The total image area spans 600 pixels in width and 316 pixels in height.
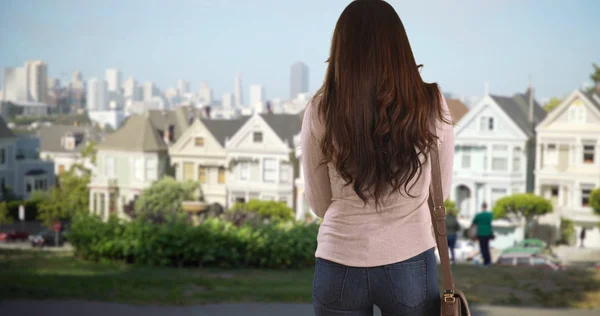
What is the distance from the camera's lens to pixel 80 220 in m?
9.57

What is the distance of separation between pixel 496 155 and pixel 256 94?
1104 cm

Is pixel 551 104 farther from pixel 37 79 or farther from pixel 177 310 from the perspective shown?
pixel 177 310

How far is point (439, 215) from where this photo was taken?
5.60ft

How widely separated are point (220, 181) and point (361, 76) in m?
26.8

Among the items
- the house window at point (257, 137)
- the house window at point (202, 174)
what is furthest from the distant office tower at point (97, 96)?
the house window at point (257, 137)

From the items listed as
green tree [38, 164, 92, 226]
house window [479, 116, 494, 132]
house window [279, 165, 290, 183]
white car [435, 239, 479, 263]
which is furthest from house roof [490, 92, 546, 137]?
green tree [38, 164, 92, 226]

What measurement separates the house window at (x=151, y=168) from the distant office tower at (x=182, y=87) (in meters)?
6.11

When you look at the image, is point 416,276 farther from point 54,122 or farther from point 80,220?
point 54,122

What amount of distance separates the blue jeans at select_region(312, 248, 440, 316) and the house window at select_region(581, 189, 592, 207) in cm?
2276

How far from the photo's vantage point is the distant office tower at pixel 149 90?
3675cm

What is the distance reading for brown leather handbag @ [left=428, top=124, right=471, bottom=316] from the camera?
5.49 feet

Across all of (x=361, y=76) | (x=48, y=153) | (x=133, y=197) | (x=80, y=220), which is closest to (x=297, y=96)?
(x=133, y=197)

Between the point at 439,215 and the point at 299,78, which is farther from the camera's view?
the point at 299,78

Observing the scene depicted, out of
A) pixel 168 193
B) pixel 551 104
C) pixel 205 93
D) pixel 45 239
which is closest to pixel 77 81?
pixel 205 93
